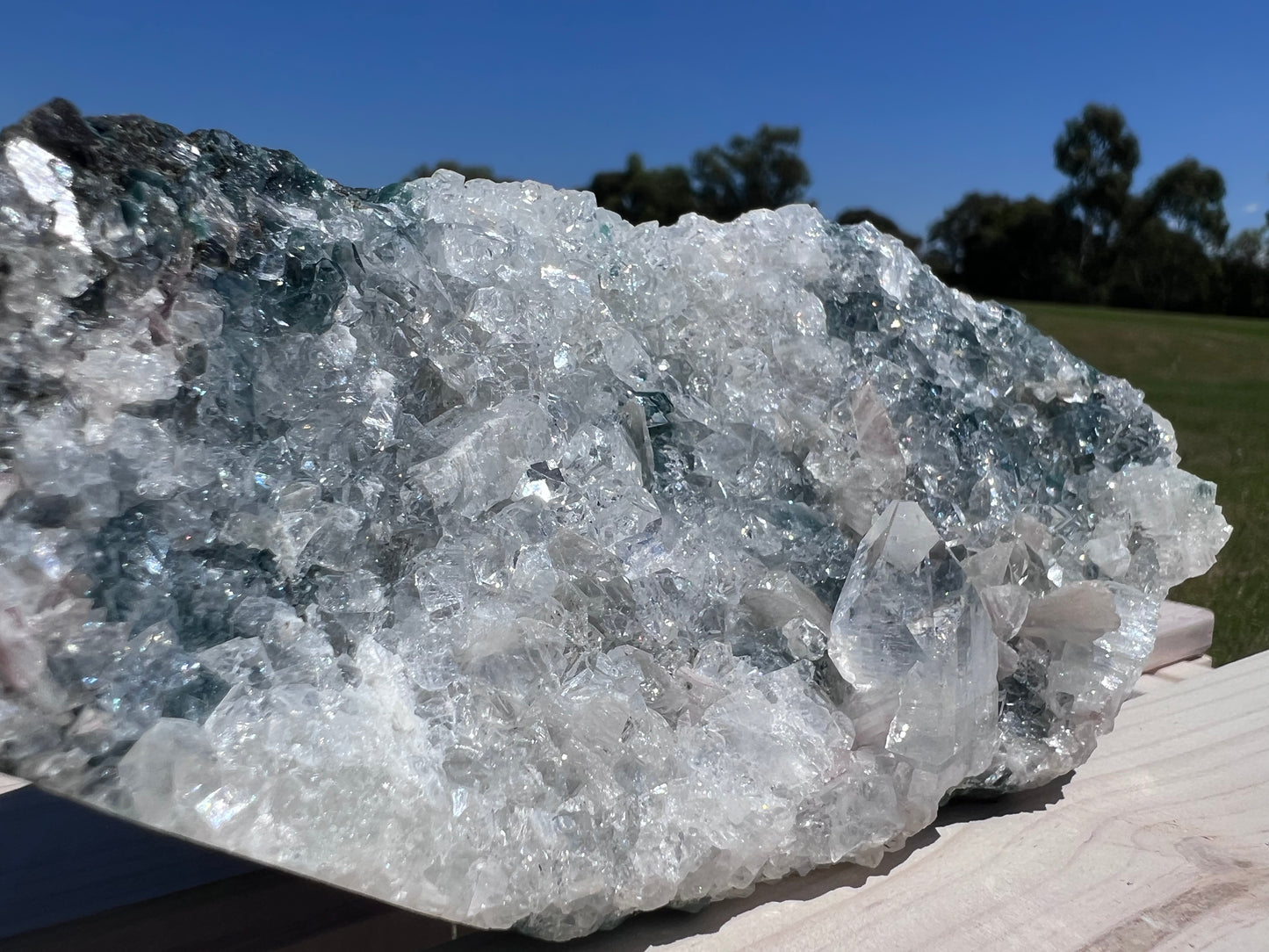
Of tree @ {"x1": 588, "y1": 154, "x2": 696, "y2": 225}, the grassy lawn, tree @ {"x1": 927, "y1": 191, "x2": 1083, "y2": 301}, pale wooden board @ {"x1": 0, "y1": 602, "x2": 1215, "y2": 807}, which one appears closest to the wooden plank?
pale wooden board @ {"x1": 0, "y1": 602, "x2": 1215, "y2": 807}

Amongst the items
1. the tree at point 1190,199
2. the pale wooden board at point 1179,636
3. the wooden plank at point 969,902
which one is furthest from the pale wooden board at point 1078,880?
the tree at point 1190,199

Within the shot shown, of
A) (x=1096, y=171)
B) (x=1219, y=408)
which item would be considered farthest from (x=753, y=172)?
(x=1219, y=408)

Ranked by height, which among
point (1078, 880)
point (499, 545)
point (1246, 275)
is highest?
point (1246, 275)

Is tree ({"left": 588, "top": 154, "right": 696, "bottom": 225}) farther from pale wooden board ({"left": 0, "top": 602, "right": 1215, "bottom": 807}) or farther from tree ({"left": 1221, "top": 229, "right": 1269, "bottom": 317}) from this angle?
pale wooden board ({"left": 0, "top": 602, "right": 1215, "bottom": 807})

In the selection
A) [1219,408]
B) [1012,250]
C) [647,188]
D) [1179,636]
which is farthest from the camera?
[1012,250]

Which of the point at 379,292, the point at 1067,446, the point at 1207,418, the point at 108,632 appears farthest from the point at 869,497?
the point at 1207,418

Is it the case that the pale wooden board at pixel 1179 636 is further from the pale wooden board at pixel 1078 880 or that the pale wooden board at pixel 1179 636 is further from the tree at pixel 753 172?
the tree at pixel 753 172

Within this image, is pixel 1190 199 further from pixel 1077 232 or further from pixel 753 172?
pixel 753 172
